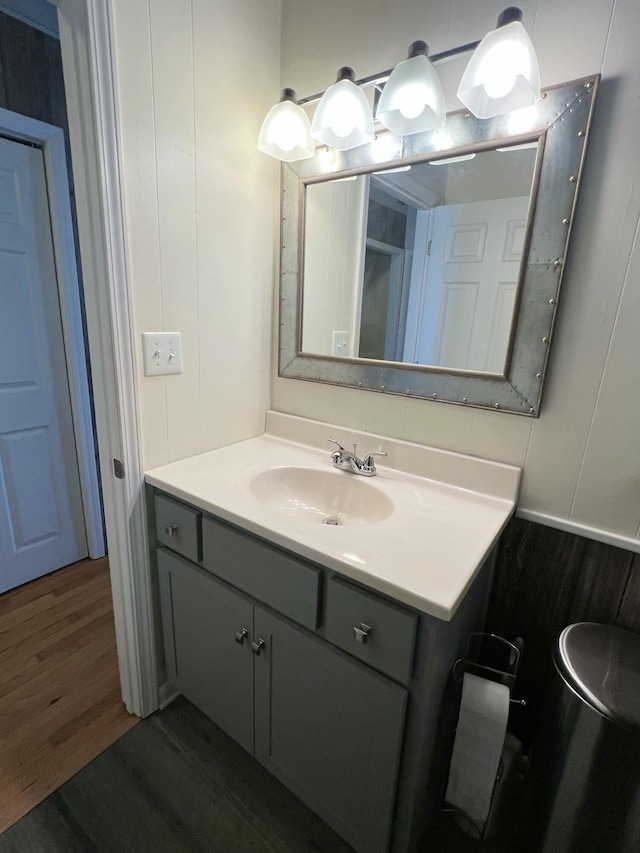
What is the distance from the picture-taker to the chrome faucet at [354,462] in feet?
4.07

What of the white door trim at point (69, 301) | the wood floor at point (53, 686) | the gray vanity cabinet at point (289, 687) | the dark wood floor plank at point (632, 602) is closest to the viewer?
the gray vanity cabinet at point (289, 687)

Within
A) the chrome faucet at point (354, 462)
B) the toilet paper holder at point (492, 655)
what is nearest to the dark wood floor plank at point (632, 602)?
the toilet paper holder at point (492, 655)

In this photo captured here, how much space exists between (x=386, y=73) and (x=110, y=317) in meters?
0.95

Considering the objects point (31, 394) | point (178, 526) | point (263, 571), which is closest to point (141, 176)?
point (178, 526)

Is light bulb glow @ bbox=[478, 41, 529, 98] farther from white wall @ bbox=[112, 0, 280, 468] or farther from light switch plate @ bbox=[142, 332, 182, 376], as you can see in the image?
light switch plate @ bbox=[142, 332, 182, 376]

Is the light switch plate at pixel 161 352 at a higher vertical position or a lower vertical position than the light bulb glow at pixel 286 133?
lower

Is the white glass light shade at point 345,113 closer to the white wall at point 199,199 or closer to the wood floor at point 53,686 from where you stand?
the white wall at point 199,199

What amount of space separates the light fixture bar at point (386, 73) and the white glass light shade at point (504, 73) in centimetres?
14

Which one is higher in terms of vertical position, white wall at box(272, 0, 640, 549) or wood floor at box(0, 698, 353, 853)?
white wall at box(272, 0, 640, 549)

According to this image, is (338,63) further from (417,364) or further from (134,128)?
(417,364)

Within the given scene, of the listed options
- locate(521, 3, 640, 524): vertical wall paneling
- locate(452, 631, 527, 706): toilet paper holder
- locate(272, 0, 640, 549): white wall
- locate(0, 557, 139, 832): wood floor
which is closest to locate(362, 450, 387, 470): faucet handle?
locate(272, 0, 640, 549): white wall

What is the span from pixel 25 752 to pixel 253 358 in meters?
1.40

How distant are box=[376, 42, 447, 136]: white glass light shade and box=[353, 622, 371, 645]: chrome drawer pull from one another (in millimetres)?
1162

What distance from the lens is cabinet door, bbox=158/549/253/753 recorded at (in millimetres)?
1088
